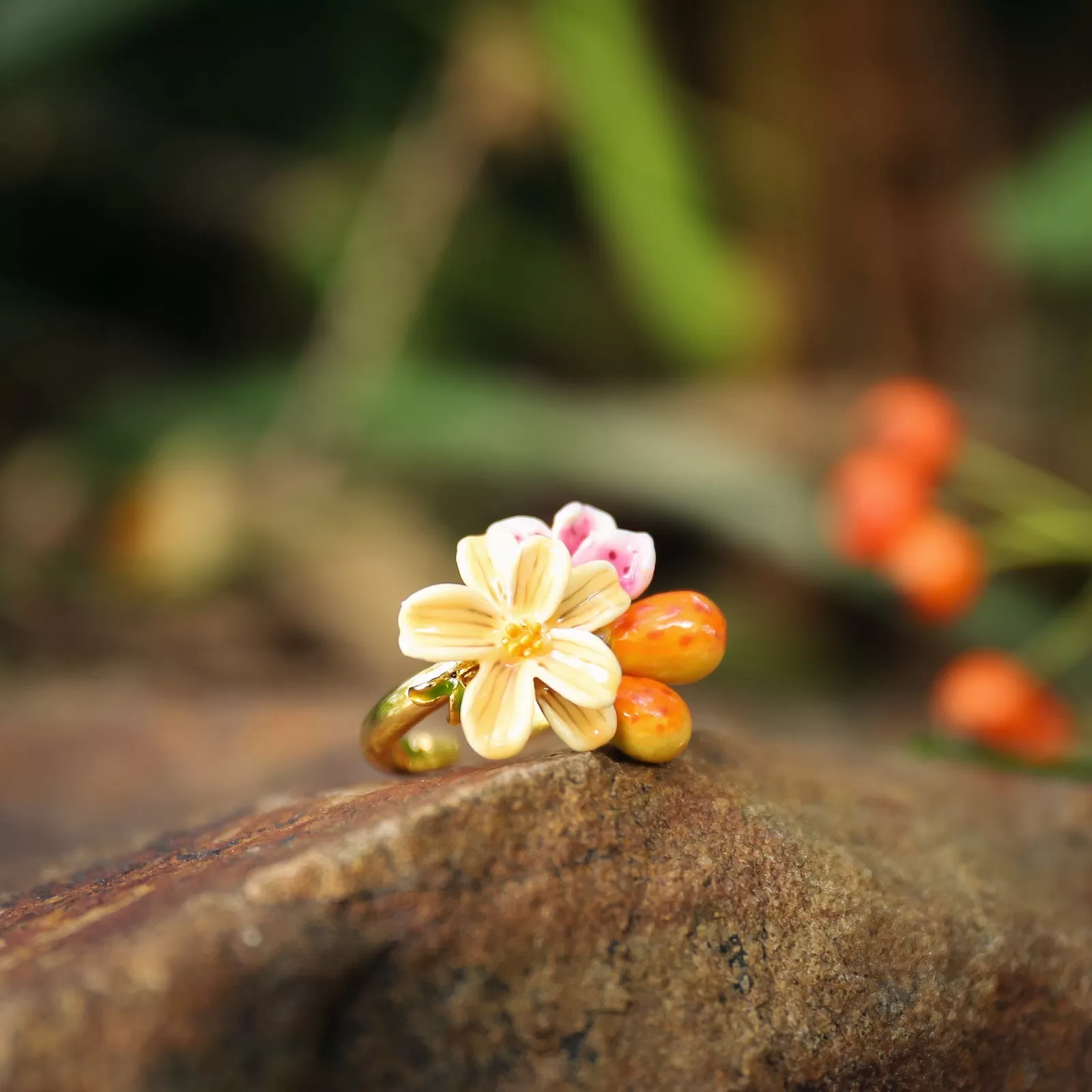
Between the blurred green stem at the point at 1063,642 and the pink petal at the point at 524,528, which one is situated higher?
the blurred green stem at the point at 1063,642

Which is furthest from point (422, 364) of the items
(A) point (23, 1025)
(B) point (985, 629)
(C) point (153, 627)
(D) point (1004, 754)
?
(A) point (23, 1025)

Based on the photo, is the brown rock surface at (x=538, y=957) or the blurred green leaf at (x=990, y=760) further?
the blurred green leaf at (x=990, y=760)

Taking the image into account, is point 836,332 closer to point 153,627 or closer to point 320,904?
point 153,627

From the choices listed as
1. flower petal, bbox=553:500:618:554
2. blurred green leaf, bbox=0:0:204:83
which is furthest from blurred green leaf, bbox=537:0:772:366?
flower petal, bbox=553:500:618:554

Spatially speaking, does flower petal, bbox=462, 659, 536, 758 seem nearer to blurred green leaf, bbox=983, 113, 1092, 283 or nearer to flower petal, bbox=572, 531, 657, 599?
flower petal, bbox=572, 531, 657, 599

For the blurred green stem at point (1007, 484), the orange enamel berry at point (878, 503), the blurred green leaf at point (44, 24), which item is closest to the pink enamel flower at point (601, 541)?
the orange enamel berry at point (878, 503)

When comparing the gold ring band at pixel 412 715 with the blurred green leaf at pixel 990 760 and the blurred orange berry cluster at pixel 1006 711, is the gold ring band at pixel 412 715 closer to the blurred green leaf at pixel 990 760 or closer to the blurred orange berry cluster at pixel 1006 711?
the blurred green leaf at pixel 990 760
